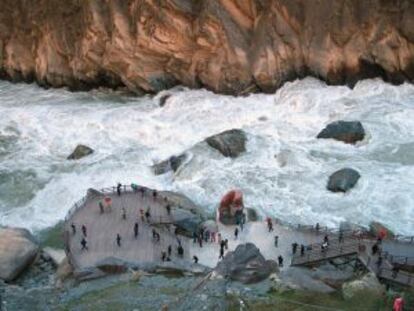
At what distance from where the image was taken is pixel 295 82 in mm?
47188

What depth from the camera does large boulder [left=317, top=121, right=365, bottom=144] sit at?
3956 cm

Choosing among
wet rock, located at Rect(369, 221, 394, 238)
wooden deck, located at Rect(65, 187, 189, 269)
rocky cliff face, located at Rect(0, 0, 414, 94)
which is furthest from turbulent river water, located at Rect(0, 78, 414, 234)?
wooden deck, located at Rect(65, 187, 189, 269)

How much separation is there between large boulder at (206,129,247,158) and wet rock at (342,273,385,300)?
15826mm

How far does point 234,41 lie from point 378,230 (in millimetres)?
20425

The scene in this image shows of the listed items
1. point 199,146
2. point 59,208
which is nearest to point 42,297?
point 59,208

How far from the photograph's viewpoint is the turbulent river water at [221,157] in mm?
34406

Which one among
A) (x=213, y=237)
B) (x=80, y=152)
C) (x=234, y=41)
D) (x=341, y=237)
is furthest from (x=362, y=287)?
(x=234, y=41)

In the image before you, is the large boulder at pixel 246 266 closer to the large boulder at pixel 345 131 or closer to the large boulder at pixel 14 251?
the large boulder at pixel 14 251

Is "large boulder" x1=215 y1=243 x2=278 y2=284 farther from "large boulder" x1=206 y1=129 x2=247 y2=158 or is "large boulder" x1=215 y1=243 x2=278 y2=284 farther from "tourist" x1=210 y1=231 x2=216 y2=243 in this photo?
"large boulder" x1=206 y1=129 x2=247 y2=158

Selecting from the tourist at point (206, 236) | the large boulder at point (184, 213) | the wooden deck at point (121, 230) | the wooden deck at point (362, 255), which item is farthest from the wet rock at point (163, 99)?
the wooden deck at point (362, 255)

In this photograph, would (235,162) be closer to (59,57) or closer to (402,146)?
(402,146)

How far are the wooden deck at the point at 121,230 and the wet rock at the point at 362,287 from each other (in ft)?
25.4

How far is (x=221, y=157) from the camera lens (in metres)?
38.8

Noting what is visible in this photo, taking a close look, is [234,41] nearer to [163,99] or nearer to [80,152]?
[163,99]
